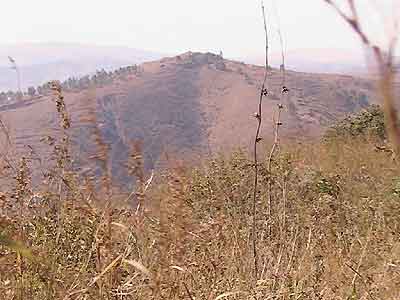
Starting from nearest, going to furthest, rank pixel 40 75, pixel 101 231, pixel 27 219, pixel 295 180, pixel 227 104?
pixel 101 231 < pixel 27 219 < pixel 295 180 < pixel 227 104 < pixel 40 75

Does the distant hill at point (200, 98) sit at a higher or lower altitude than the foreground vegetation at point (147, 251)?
lower

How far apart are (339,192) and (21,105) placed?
2013 inches

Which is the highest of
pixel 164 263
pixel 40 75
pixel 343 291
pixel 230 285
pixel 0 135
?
pixel 0 135

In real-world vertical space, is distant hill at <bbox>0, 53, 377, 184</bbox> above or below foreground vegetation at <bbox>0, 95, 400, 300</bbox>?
below

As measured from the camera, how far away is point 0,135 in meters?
2.65

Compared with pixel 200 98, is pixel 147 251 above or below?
above

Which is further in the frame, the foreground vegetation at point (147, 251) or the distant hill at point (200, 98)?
the distant hill at point (200, 98)

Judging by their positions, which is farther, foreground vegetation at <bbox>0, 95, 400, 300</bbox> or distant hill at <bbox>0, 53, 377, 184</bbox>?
distant hill at <bbox>0, 53, 377, 184</bbox>

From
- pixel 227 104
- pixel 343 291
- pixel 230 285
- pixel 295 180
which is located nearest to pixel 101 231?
pixel 230 285

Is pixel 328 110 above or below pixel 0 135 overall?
below

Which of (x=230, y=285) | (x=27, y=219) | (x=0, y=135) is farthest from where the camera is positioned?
(x=0, y=135)

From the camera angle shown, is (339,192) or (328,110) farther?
(328,110)

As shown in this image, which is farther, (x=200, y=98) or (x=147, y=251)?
(x=200, y=98)

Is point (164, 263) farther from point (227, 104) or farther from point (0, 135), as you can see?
point (227, 104)
